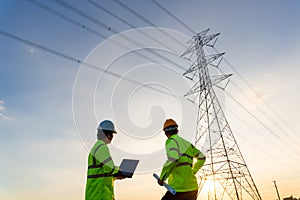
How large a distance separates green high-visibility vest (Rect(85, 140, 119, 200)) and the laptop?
15 centimetres

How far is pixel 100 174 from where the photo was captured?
4.28 m

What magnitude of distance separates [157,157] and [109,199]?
3.37 metres

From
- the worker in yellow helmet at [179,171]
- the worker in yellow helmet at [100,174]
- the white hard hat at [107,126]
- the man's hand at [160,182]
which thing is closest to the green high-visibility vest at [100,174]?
the worker in yellow helmet at [100,174]

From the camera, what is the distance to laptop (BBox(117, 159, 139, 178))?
14.7 ft

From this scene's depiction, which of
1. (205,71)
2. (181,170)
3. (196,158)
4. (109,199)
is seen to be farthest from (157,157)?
(205,71)

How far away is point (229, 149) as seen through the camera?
703 inches

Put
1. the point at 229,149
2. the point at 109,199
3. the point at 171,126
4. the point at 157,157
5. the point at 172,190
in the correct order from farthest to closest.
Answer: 1. the point at 229,149
2. the point at 157,157
3. the point at 171,126
4. the point at 172,190
5. the point at 109,199

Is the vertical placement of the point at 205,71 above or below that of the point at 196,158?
above

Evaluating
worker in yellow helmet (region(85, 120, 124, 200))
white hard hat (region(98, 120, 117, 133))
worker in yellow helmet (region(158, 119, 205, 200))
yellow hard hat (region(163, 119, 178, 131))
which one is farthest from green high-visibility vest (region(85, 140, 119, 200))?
yellow hard hat (region(163, 119, 178, 131))

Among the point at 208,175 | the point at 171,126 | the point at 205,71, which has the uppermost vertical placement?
the point at 205,71

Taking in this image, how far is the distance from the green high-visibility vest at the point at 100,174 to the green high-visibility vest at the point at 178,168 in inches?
44.1

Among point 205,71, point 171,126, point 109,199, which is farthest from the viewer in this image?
point 205,71

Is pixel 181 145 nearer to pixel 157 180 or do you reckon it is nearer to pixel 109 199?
pixel 157 180

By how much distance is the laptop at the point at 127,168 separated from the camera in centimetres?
448
